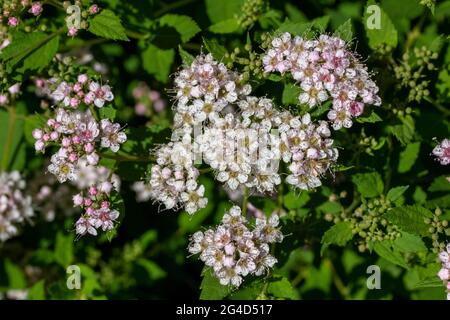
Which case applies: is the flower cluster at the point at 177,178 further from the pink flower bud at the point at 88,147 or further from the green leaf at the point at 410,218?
the green leaf at the point at 410,218

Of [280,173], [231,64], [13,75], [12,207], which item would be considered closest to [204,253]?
[280,173]

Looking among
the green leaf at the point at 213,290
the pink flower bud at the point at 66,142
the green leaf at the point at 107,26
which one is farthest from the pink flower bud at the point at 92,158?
the green leaf at the point at 213,290

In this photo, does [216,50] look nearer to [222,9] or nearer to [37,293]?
[222,9]

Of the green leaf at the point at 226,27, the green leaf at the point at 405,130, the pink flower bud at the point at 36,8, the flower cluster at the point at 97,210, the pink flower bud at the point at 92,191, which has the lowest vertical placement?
the flower cluster at the point at 97,210

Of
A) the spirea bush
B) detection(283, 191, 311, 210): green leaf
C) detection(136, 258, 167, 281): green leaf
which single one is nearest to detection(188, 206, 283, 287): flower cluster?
the spirea bush

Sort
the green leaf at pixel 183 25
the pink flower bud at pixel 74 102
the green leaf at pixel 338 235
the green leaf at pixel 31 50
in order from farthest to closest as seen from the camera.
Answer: the green leaf at pixel 183 25, the green leaf at pixel 31 50, the pink flower bud at pixel 74 102, the green leaf at pixel 338 235

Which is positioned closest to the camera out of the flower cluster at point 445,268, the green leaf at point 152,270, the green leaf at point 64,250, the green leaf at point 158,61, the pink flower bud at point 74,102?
the flower cluster at point 445,268

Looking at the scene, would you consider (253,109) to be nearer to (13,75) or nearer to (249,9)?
(249,9)
